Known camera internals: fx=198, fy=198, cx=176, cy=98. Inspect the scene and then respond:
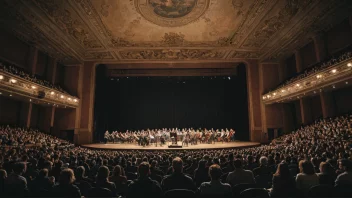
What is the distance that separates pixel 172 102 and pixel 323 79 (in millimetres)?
13781

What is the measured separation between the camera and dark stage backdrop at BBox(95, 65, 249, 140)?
20.8 metres

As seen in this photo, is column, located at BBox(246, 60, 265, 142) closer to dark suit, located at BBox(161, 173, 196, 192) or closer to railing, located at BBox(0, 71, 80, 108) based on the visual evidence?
railing, located at BBox(0, 71, 80, 108)

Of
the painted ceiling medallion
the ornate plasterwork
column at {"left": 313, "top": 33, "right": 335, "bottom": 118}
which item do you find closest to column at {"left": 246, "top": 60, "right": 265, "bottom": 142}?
the ornate plasterwork

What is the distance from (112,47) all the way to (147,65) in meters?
3.91

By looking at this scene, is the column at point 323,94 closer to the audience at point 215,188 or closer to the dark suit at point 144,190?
the audience at point 215,188

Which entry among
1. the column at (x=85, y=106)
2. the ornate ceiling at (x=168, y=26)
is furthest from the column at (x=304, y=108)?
the column at (x=85, y=106)

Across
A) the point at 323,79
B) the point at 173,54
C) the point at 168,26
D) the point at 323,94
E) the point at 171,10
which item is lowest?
the point at 323,94

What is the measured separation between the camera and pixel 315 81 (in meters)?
12.1

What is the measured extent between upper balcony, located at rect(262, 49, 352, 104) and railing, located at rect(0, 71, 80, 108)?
16700 millimetres

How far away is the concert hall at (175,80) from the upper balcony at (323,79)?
0.24ft

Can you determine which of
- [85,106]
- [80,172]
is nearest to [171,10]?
[80,172]

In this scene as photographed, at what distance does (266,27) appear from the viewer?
43.9 ft

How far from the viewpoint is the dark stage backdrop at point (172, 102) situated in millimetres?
20844

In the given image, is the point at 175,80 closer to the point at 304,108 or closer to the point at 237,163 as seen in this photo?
the point at 304,108
